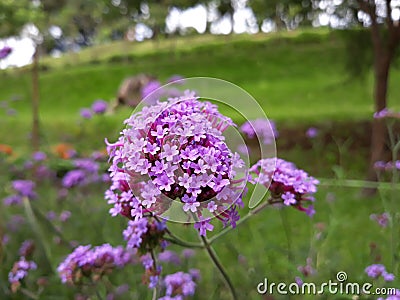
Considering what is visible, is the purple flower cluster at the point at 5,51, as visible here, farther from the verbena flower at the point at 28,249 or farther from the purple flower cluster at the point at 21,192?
the verbena flower at the point at 28,249

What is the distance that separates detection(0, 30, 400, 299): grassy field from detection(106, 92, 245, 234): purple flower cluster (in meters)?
0.47

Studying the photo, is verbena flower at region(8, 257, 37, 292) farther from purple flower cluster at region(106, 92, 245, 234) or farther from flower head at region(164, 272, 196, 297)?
purple flower cluster at region(106, 92, 245, 234)

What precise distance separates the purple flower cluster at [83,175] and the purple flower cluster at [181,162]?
1.67 meters

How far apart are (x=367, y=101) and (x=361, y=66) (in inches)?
195

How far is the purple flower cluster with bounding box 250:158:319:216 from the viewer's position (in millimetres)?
1191

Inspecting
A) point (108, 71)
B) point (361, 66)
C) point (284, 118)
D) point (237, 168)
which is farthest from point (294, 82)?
point (237, 168)

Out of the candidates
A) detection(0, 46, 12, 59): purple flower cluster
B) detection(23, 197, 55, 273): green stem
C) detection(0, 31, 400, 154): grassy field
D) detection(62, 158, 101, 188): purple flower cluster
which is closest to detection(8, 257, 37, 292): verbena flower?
detection(23, 197, 55, 273): green stem

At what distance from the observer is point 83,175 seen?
8.80 feet

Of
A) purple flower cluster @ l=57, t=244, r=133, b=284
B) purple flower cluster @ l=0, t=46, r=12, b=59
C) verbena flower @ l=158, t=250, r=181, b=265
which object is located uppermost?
purple flower cluster @ l=0, t=46, r=12, b=59

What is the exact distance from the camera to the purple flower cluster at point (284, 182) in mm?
1191

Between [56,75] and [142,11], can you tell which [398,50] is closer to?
[56,75]

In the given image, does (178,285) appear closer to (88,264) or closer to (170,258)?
(88,264)

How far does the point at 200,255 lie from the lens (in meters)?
2.77

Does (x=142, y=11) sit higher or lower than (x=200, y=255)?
higher
